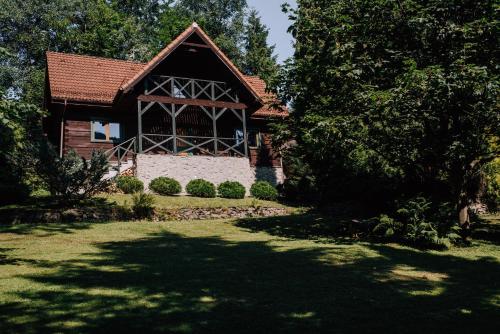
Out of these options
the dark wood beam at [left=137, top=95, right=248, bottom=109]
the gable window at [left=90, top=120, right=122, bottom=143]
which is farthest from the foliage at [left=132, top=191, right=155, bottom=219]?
the gable window at [left=90, top=120, right=122, bottom=143]

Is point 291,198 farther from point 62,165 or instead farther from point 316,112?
point 62,165

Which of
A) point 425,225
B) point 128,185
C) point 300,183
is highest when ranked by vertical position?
point 128,185

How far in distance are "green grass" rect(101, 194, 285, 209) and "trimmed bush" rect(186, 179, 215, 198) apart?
459mm

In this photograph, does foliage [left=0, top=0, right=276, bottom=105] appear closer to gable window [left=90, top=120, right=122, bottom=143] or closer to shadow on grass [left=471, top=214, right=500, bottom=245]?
gable window [left=90, top=120, right=122, bottom=143]

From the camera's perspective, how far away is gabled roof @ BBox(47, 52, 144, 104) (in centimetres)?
2309

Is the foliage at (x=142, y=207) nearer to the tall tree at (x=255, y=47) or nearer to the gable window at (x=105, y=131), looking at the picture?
the gable window at (x=105, y=131)

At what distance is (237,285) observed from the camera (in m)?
7.12

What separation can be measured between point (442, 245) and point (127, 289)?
27.9 feet

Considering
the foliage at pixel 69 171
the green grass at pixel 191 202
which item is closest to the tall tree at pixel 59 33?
the green grass at pixel 191 202

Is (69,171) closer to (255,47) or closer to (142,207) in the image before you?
(142,207)

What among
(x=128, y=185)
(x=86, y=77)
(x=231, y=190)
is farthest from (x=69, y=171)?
(x=86, y=77)

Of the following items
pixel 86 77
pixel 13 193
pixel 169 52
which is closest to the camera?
pixel 13 193

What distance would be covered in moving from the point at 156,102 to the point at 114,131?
3.73m

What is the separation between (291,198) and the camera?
22891 millimetres
